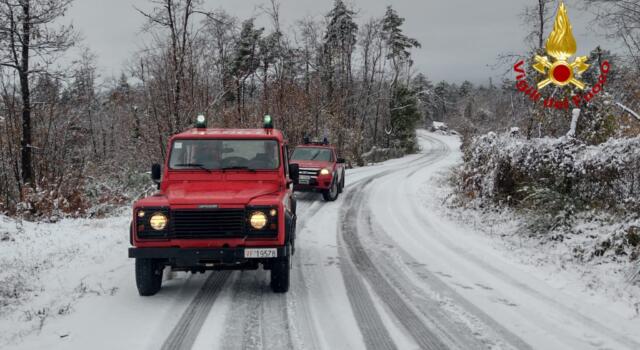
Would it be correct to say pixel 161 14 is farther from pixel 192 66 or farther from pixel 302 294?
pixel 302 294

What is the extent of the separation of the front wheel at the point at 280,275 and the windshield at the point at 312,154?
31.1 feet

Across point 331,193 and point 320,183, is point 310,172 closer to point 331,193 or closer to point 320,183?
point 320,183

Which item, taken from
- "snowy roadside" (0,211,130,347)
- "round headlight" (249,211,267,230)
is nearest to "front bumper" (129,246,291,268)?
"round headlight" (249,211,267,230)

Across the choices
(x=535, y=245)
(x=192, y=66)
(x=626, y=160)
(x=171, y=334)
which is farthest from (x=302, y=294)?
(x=192, y=66)

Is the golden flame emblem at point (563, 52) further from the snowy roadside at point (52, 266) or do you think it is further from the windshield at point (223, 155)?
the snowy roadside at point (52, 266)

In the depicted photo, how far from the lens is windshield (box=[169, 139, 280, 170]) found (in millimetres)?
6594

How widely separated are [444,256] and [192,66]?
477 inches

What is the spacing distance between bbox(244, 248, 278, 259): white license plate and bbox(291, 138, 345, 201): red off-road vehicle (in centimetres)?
786

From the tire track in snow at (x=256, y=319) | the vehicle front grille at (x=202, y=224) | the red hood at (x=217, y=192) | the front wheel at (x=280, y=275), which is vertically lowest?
the tire track in snow at (x=256, y=319)

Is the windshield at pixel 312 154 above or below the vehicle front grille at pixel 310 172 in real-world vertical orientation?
above

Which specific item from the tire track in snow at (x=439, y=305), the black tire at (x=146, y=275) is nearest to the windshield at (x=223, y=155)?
the black tire at (x=146, y=275)

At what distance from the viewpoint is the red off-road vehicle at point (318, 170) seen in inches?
549

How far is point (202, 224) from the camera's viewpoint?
537 cm

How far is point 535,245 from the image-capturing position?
833 centimetres
